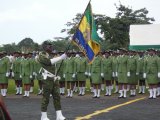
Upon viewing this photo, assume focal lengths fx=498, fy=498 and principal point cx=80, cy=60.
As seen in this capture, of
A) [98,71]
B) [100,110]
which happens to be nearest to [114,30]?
[98,71]

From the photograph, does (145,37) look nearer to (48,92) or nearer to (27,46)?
(48,92)

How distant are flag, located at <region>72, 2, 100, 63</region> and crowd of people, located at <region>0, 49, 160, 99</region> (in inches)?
284

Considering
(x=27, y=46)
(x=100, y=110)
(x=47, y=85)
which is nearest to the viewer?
(x=47, y=85)

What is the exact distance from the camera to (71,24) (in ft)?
240

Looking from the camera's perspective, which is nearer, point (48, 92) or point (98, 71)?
point (48, 92)

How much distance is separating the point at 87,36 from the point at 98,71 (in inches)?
324

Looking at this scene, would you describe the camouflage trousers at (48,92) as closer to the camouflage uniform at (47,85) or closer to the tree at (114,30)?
the camouflage uniform at (47,85)

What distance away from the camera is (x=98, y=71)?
20.5 meters

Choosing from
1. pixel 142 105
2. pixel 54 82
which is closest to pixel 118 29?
pixel 142 105

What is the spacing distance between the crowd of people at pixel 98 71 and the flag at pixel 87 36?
7.21m

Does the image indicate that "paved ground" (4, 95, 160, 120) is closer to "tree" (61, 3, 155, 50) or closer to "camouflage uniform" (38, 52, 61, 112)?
"camouflage uniform" (38, 52, 61, 112)

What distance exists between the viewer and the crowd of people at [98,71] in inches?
776

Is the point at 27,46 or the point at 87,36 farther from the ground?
the point at 27,46

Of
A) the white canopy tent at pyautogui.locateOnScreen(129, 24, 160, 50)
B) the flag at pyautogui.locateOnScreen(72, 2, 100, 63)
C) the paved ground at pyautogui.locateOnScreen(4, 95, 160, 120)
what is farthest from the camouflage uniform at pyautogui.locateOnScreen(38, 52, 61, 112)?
the white canopy tent at pyautogui.locateOnScreen(129, 24, 160, 50)
